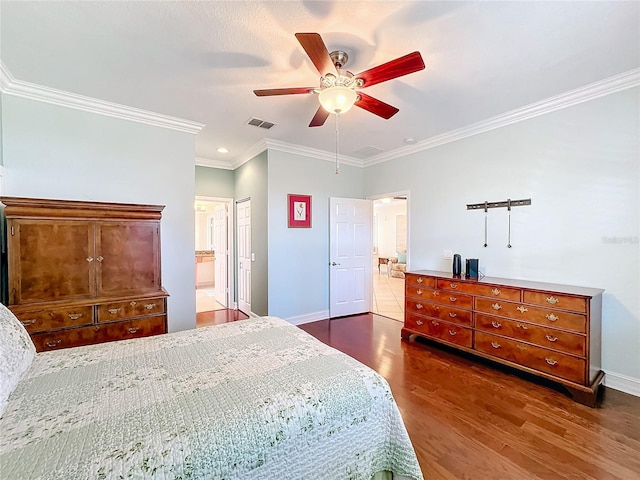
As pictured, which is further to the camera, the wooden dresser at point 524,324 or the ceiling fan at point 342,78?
the wooden dresser at point 524,324

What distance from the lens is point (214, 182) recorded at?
203 inches

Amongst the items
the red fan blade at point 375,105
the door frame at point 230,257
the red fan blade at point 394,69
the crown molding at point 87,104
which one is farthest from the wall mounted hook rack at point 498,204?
the door frame at point 230,257

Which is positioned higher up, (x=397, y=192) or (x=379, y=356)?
(x=397, y=192)

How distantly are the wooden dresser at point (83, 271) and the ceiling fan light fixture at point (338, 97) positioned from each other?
191 centimetres

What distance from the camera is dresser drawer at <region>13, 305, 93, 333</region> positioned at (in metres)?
2.18

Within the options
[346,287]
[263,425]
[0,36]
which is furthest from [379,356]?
[0,36]

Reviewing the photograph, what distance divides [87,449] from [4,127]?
319 cm

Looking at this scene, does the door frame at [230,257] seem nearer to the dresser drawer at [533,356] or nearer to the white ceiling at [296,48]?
the white ceiling at [296,48]

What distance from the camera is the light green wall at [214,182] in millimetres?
4996

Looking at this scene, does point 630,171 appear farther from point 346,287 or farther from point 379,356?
point 346,287

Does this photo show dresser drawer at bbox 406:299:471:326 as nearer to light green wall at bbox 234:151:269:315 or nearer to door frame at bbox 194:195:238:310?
light green wall at bbox 234:151:269:315

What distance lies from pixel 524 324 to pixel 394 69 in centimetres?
253

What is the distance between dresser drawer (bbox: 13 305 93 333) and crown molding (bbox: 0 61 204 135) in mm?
1965

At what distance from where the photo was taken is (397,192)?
459cm
